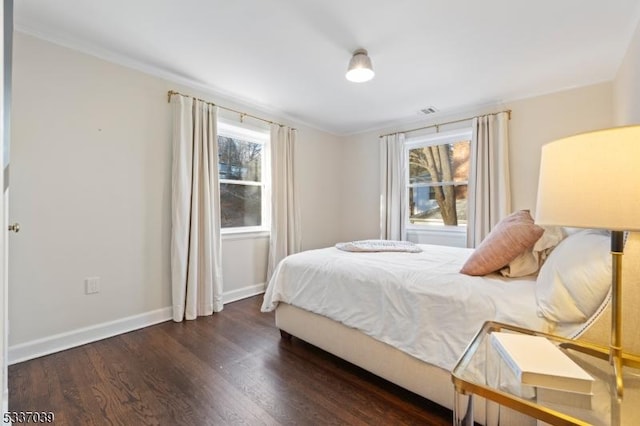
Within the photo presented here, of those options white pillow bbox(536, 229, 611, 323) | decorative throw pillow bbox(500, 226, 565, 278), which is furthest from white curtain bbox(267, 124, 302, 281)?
white pillow bbox(536, 229, 611, 323)

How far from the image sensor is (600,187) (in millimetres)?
709

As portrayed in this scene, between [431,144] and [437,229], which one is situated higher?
[431,144]

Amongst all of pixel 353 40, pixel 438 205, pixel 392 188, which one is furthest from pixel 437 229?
pixel 353 40

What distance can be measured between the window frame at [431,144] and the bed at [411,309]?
5.07 ft

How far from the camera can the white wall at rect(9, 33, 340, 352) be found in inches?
77.0

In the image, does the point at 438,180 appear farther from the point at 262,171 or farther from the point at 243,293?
the point at 243,293

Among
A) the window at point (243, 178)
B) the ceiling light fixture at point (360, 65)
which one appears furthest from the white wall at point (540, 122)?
the window at point (243, 178)

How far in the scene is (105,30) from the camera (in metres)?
2.01

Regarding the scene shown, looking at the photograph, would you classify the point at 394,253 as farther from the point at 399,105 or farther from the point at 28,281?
the point at 28,281

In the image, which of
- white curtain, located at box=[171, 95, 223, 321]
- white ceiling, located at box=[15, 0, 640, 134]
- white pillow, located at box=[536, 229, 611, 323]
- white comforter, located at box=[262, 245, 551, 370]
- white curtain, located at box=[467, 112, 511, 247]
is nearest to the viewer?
white pillow, located at box=[536, 229, 611, 323]

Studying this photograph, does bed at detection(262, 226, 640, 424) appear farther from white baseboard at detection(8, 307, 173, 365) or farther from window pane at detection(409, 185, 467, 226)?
window pane at detection(409, 185, 467, 226)

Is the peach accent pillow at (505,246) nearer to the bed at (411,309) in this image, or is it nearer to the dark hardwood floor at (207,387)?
the bed at (411,309)

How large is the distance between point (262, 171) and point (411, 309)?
9.06 feet

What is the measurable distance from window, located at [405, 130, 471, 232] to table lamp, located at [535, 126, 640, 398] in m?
2.91
